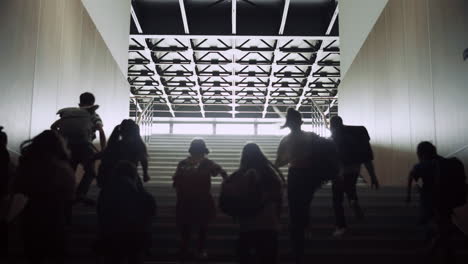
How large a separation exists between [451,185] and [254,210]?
6.98 feet

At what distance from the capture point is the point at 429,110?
7.81 metres

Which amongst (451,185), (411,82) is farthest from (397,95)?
Answer: (451,185)

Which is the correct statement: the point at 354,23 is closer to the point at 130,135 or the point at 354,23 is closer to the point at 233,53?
the point at 233,53

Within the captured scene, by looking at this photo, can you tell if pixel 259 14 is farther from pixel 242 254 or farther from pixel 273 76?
pixel 242 254

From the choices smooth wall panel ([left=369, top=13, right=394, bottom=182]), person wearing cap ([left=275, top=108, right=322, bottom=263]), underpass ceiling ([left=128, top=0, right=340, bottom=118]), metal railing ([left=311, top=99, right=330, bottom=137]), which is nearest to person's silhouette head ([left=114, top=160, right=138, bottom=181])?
person wearing cap ([left=275, top=108, right=322, bottom=263])

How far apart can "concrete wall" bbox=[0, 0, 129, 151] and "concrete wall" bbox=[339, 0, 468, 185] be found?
18.2 feet

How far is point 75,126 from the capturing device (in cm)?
607

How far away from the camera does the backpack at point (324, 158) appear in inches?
195

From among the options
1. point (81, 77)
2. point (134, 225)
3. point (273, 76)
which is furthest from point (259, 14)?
point (134, 225)

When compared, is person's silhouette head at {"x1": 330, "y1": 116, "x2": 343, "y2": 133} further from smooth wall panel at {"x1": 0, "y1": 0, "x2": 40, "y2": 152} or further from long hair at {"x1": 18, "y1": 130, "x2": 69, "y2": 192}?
smooth wall panel at {"x1": 0, "y1": 0, "x2": 40, "y2": 152}

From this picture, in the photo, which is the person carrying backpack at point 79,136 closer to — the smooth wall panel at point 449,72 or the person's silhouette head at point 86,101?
the person's silhouette head at point 86,101

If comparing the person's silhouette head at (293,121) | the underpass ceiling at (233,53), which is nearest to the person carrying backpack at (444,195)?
the person's silhouette head at (293,121)

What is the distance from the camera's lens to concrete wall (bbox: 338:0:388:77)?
11.6 meters

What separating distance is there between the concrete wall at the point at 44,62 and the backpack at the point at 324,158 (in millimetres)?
3518
